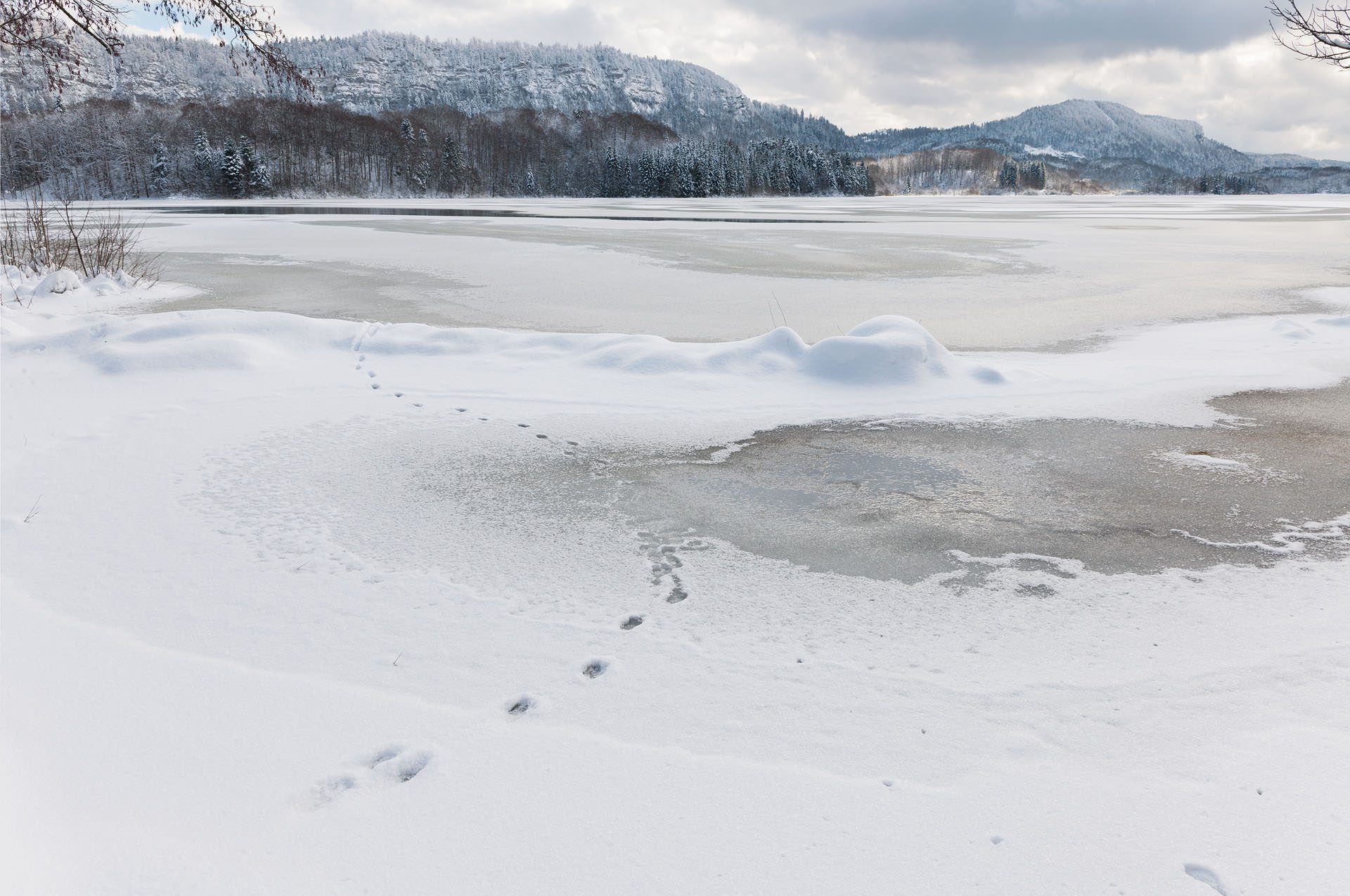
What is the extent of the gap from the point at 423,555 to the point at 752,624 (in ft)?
4.95

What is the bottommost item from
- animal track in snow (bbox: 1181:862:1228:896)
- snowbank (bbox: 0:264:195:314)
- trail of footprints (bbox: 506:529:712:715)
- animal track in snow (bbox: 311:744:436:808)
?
animal track in snow (bbox: 1181:862:1228:896)

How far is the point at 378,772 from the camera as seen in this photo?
2096mm

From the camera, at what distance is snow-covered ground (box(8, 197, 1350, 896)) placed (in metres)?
1.83

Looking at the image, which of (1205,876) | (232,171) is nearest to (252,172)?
(232,171)

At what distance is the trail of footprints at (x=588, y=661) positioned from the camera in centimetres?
206

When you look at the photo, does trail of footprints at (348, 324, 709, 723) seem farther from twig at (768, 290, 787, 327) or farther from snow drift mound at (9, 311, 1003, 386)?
twig at (768, 290, 787, 327)

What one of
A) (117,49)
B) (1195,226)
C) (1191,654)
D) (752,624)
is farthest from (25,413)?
(1195,226)

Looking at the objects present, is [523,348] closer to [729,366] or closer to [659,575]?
[729,366]

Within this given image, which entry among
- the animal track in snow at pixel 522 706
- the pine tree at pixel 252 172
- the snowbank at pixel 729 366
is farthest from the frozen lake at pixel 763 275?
the pine tree at pixel 252 172

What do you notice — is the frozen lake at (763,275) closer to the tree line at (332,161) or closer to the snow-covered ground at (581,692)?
the snow-covered ground at (581,692)

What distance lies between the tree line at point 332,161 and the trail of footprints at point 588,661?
75.9 meters

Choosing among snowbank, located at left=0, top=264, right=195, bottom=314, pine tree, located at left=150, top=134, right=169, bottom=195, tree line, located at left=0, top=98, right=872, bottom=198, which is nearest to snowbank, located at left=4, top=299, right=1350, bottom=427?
snowbank, located at left=0, top=264, right=195, bottom=314

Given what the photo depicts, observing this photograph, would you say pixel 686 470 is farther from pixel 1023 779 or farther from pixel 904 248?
pixel 904 248

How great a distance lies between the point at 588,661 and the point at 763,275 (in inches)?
464
